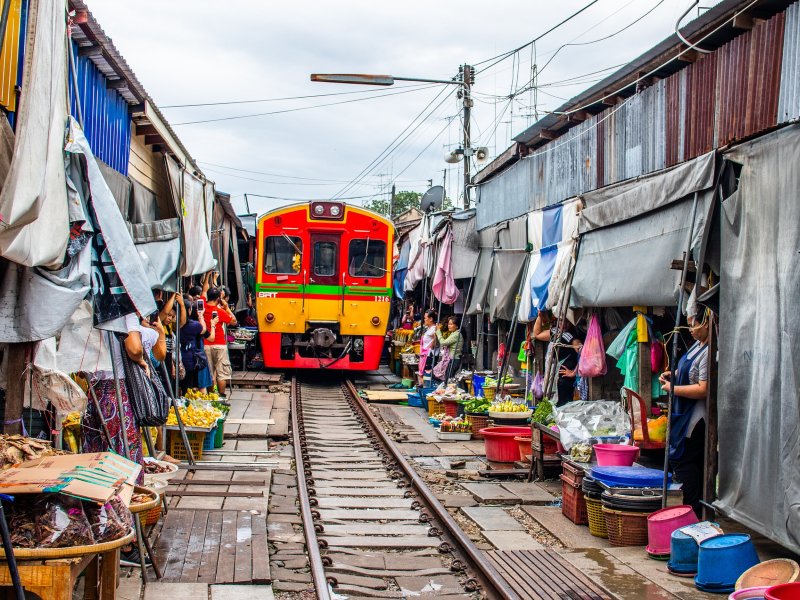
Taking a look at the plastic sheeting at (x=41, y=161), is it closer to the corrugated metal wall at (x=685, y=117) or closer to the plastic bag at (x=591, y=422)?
the corrugated metal wall at (x=685, y=117)

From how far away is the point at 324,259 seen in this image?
17812 mm

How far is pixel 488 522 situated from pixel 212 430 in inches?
164

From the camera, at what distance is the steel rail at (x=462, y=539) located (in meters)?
5.89

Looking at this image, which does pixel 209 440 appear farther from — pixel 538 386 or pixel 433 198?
pixel 433 198

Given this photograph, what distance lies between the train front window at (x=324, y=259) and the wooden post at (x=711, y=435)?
11.5m

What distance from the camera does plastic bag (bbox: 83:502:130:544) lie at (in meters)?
4.46

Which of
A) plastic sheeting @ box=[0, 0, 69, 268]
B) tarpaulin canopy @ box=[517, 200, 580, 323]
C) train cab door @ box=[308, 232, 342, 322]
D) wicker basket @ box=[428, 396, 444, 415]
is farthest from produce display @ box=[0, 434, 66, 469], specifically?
train cab door @ box=[308, 232, 342, 322]

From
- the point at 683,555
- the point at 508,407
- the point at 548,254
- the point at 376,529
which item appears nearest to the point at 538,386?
the point at 508,407

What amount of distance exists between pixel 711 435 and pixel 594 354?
9.87 ft

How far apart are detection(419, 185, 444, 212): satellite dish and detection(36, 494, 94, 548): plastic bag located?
18.6 metres

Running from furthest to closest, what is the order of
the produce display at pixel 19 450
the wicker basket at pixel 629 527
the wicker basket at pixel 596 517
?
the wicker basket at pixel 596 517 → the wicker basket at pixel 629 527 → the produce display at pixel 19 450

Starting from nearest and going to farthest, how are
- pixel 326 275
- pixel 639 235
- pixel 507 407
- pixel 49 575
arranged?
pixel 49 575
pixel 639 235
pixel 507 407
pixel 326 275

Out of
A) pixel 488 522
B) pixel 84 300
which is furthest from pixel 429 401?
pixel 84 300

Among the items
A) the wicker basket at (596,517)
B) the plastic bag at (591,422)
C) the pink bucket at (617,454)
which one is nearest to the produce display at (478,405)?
the plastic bag at (591,422)
